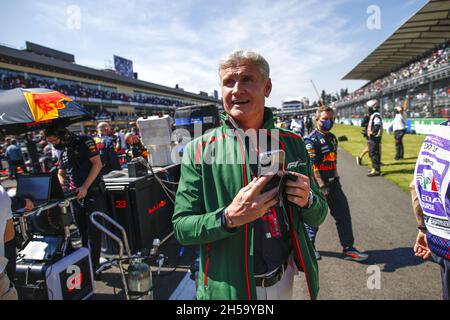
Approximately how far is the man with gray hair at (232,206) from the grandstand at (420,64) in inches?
731

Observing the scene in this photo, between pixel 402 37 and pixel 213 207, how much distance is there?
112ft

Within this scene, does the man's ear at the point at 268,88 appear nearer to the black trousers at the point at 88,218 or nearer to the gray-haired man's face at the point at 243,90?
the gray-haired man's face at the point at 243,90

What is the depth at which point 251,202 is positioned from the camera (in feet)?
3.85

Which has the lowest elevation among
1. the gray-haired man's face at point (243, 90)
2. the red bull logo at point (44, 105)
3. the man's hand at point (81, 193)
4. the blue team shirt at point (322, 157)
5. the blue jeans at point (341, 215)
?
the blue jeans at point (341, 215)

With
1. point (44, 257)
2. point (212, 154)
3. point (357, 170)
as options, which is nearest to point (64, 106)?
point (44, 257)

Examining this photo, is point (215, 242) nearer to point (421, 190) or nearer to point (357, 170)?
point (421, 190)

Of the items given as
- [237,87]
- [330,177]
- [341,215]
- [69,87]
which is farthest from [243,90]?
[69,87]

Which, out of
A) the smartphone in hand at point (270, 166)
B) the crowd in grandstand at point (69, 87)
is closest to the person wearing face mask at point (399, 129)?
the smartphone in hand at point (270, 166)

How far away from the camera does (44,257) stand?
9.68ft

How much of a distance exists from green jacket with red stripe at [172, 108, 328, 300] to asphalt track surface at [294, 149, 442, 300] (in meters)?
0.49

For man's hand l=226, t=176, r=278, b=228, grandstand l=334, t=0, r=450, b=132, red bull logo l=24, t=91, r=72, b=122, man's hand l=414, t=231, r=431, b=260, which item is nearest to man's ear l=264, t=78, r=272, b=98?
man's hand l=226, t=176, r=278, b=228

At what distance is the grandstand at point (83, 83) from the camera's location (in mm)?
28781

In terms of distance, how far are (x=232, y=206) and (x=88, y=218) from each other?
10.8 ft

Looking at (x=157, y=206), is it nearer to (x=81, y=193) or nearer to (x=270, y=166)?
(x=81, y=193)
